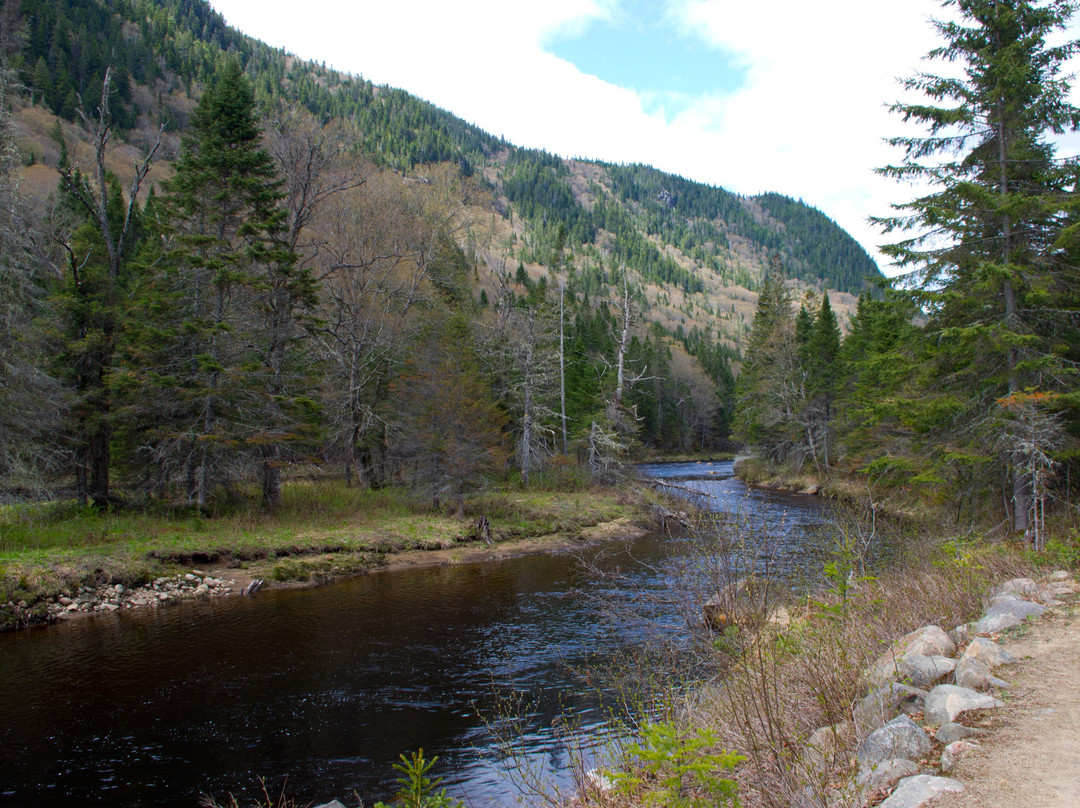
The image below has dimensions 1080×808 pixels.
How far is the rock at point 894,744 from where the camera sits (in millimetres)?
3873

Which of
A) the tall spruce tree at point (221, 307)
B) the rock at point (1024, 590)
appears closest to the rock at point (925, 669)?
the rock at point (1024, 590)

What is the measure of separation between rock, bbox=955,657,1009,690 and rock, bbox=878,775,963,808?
169 cm

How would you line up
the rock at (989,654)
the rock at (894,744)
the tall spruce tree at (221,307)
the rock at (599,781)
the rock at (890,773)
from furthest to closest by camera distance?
the tall spruce tree at (221,307), the rock at (989,654), the rock at (599,781), the rock at (894,744), the rock at (890,773)

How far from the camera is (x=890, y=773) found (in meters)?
3.71

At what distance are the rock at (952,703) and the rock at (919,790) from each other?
0.96 metres

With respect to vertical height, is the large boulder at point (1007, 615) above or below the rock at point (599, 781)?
above

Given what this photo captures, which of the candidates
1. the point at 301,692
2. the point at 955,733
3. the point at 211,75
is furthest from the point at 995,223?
the point at 211,75

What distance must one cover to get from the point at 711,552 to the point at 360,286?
904 inches

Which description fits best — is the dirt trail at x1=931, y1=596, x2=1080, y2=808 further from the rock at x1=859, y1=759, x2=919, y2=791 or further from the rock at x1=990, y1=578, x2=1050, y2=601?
the rock at x1=990, y1=578, x2=1050, y2=601

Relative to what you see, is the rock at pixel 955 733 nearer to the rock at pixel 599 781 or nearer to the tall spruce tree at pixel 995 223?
the rock at pixel 599 781

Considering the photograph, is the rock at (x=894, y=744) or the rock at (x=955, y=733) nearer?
the rock at (x=894, y=744)

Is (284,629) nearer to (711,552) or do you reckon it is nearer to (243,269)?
(711,552)

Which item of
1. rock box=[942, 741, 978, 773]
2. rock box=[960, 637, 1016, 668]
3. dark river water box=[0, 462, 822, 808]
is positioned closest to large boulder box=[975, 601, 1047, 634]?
rock box=[960, 637, 1016, 668]

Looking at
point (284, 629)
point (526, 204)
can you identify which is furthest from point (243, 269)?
point (526, 204)
